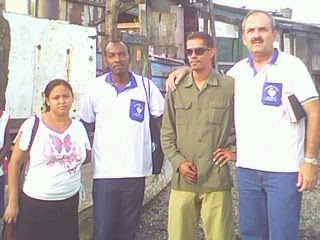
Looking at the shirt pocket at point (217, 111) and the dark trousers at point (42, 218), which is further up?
the shirt pocket at point (217, 111)

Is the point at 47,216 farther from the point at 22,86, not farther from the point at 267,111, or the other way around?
the point at 22,86

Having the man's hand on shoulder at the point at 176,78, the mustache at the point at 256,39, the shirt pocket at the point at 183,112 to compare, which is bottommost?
the shirt pocket at the point at 183,112

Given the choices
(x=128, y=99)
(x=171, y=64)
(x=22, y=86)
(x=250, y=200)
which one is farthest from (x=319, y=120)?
(x=171, y=64)

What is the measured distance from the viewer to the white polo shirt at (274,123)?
11.5 feet

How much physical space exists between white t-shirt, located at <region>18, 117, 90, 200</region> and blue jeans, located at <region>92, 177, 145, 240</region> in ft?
1.09

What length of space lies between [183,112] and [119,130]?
→ 1.59ft

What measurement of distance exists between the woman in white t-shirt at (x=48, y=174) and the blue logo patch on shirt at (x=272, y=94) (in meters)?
1.26

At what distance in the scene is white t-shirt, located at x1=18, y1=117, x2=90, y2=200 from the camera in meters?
3.73

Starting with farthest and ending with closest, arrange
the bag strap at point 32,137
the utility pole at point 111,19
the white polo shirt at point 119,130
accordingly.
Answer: the utility pole at point 111,19, the white polo shirt at point 119,130, the bag strap at point 32,137

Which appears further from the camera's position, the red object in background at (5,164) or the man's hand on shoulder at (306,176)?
the red object in background at (5,164)

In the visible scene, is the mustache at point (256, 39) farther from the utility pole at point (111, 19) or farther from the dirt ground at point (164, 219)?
the utility pole at point (111, 19)

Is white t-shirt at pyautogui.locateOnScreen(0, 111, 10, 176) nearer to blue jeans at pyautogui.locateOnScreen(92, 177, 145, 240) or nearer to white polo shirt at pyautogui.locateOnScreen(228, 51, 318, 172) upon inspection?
blue jeans at pyautogui.locateOnScreen(92, 177, 145, 240)

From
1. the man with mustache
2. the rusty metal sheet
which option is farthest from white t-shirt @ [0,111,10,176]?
the rusty metal sheet

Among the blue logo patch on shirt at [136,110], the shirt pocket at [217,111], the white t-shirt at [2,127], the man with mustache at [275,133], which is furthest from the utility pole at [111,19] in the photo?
the man with mustache at [275,133]
